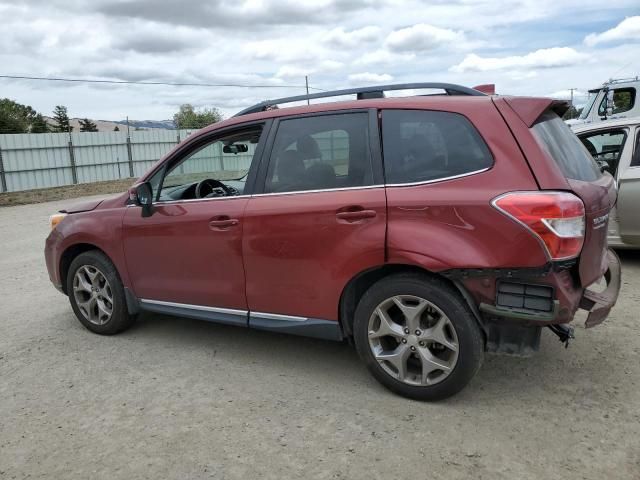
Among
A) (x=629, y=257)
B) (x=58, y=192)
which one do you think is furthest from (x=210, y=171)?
(x=58, y=192)

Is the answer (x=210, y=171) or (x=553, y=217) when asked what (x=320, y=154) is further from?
(x=553, y=217)

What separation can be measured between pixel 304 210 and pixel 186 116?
77.5m

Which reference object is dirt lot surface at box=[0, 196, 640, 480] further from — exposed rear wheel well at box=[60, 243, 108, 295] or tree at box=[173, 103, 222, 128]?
tree at box=[173, 103, 222, 128]

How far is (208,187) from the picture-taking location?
4254 mm

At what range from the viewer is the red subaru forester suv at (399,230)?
2824mm

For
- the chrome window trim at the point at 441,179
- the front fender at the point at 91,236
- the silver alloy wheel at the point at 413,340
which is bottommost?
the silver alloy wheel at the point at 413,340

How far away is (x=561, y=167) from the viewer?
9.66 feet

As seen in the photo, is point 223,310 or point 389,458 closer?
point 389,458

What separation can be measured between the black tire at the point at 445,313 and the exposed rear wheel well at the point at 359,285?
0.13ft

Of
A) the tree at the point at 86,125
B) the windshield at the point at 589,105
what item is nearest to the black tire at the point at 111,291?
the windshield at the point at 589,105

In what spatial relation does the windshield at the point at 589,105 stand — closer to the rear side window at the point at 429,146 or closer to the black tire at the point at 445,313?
the rear side window at the point at 429,146

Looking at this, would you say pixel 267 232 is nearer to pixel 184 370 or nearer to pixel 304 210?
pixel 304 210

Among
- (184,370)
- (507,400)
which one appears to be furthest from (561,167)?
(184,370)

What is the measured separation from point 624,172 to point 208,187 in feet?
14.6
